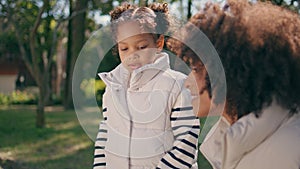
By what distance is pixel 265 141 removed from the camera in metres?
1.55

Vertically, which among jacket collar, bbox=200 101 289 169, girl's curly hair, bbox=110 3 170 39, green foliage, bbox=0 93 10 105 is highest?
girl's curly hair, bbox=110 3 170 39

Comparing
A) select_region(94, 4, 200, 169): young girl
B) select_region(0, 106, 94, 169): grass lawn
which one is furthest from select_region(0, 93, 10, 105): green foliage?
select_region(94, 4, 200, 169): young girl

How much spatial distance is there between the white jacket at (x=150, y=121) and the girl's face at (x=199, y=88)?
28 cm

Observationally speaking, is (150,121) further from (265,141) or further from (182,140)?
(265,141)

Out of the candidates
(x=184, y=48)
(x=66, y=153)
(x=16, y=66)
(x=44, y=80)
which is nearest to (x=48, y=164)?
(x=66, y=153)

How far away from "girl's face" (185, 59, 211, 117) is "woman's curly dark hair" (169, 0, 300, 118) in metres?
0.13

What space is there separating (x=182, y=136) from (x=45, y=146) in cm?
620

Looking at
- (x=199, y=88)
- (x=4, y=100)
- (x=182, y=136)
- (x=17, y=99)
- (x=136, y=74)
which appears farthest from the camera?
(x=17, y=99)

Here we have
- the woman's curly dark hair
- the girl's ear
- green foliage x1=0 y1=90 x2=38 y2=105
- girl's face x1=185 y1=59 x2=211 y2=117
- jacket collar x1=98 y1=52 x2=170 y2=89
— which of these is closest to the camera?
the woman's curly dark hair

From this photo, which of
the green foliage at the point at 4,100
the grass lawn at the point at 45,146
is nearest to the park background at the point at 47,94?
the grass lawn at the point at 45,146

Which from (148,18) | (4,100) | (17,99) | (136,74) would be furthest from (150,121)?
(17,99)

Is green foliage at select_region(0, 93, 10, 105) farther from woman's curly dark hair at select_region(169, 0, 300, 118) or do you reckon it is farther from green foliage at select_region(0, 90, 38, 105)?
woman's curly dark hair at select_region(169, 0, 300, 118)

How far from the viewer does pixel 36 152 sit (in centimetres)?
743

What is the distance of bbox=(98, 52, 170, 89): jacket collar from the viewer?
2277 millimetres
